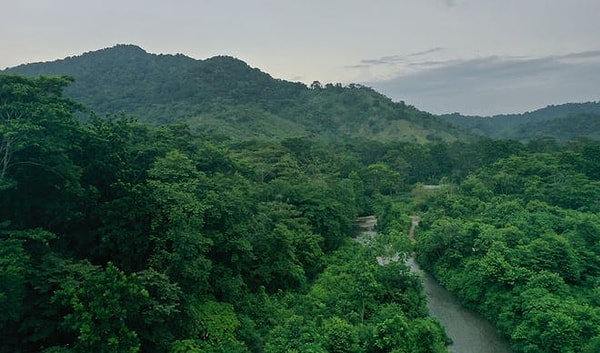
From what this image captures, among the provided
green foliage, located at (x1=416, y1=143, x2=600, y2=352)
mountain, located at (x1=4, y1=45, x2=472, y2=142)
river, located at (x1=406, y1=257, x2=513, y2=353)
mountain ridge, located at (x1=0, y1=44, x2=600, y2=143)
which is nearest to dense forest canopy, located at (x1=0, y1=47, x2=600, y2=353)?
green foliage, located at (x1=416, y1=143, x2=600, y2=352)

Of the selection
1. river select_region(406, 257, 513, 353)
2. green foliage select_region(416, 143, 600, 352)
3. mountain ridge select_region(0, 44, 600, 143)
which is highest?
mountain ridge select_region(0, 44, 600, 143)

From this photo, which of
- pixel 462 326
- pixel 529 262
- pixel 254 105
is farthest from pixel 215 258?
pixel 254 105

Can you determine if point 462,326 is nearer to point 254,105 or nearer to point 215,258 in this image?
point 215,258

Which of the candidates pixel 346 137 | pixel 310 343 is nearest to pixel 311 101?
pixel 346 137

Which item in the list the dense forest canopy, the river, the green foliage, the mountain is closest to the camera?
the dense forest canopy

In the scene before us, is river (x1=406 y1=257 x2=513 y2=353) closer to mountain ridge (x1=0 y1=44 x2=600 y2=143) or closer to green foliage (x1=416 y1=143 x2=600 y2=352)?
green foliage (x1=416 y1=143 x2=600 y2=352)

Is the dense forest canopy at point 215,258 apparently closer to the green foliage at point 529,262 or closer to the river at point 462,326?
the green foliage at point 529,262

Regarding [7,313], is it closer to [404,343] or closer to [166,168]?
[166,168]
